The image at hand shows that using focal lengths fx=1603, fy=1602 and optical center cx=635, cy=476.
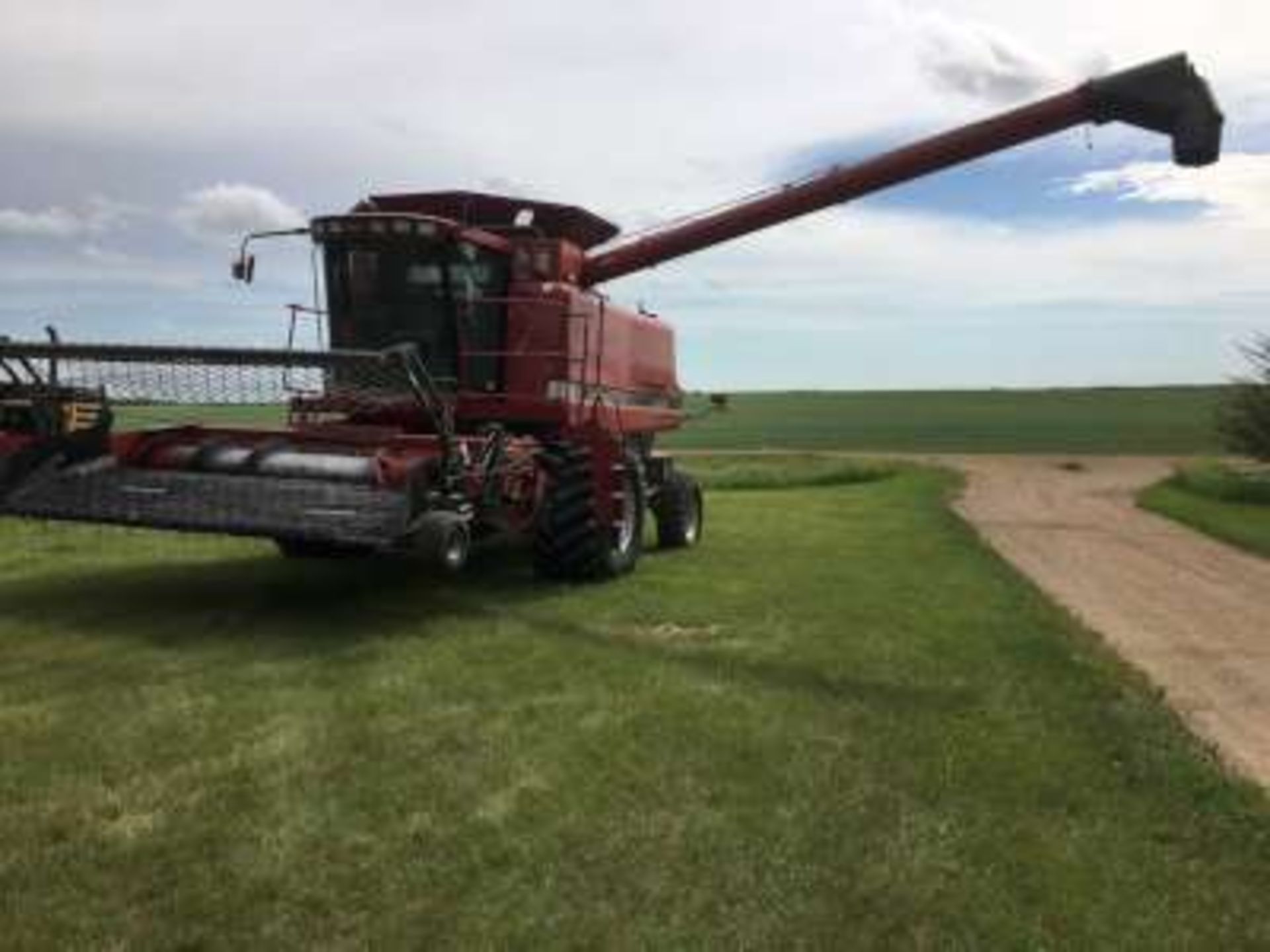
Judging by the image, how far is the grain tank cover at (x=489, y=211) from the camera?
1477cm

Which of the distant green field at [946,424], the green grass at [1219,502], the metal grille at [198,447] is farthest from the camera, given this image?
the distant green field at [946,424]

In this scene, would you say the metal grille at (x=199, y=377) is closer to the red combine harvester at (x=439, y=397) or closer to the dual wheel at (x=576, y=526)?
the red combine harvester at (x=439, y=397)

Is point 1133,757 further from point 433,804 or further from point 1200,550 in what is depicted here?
point 1200,550

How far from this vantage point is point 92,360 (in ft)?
37.7

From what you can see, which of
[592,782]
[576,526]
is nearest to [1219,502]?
[576,526]

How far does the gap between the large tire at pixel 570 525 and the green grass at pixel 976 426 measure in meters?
6.26

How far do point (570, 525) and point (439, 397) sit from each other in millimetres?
2320

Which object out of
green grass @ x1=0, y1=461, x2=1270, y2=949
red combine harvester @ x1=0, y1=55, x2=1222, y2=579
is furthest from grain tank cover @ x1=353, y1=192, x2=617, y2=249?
green grass @ x1=0, y1=461, x2=1270, y2=949

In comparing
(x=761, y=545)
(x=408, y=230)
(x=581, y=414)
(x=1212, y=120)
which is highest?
(x=1212, y=120)

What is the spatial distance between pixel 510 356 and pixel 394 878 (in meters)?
8.80

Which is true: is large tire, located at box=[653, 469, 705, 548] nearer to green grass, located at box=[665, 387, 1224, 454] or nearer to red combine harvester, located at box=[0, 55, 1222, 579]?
red combine harvester, located at box=[0, 55, 1222, 579]

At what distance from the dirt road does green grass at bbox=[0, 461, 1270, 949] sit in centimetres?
48

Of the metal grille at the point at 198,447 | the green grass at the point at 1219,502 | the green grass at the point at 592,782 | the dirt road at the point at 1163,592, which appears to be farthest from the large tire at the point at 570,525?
the green grass at the point at 1219,502

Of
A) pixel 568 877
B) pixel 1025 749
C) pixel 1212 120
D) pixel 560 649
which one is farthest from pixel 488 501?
pixel 1212 120
